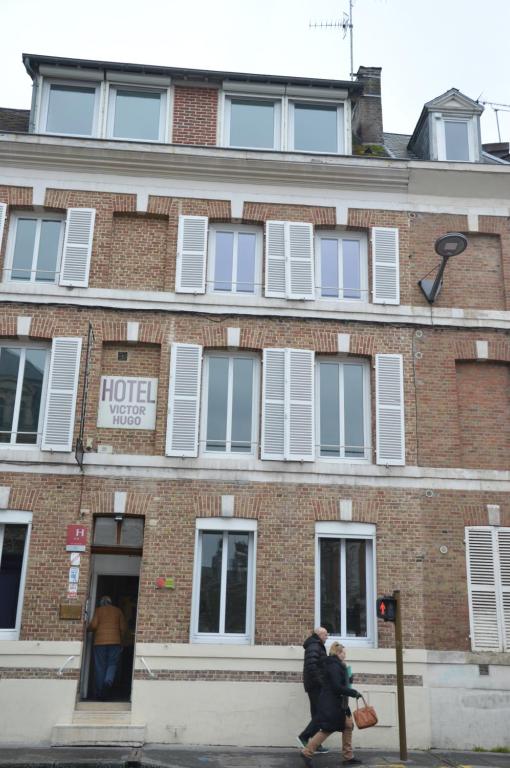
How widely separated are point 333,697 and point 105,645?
4.13m

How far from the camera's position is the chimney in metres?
15.9

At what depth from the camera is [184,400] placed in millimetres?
12641

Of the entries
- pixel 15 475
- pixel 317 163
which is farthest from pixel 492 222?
pixel 15 475

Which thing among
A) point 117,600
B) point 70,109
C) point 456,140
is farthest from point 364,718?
point 70,109

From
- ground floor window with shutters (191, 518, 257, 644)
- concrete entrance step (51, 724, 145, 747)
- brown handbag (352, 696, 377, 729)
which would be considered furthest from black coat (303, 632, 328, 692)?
concrete entrance step (51, 724, 145, 747)

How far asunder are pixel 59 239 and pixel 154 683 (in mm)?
8049

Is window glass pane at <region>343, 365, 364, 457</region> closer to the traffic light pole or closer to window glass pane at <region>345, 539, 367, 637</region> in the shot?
window glass pane at <region>345, 539, 367, 637</region>

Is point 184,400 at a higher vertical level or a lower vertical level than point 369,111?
lower

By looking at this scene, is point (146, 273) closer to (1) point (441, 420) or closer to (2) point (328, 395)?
(2) point (328, 395)

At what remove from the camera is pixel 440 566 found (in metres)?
12.2

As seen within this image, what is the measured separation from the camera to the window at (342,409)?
12.8 m

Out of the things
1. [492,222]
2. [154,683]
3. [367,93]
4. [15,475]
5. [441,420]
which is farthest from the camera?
[367,93]

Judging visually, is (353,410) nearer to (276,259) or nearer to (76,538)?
(276,259)

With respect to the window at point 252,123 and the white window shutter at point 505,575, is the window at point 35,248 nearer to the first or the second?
the window at point 252,123
